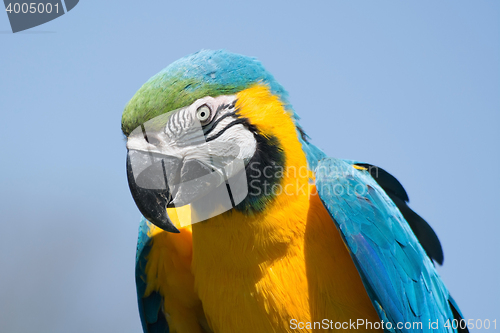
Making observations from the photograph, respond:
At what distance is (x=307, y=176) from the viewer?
2334 millimetres

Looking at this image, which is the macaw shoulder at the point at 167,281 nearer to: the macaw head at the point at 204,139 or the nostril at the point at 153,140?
the macaw head at the point at 204,139

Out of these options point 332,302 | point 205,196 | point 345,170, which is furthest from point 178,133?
point 332,302

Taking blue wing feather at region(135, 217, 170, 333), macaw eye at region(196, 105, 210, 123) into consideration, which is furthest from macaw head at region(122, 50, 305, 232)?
blue wing feather at region(135, 217, 170, 333)

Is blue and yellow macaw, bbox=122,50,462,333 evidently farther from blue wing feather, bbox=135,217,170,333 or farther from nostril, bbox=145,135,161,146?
blue wing feather, bbox=135,217,170,333

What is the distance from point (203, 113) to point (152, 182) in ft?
1.42

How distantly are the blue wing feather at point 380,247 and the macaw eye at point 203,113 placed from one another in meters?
0.71

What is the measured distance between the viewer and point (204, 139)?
210cm

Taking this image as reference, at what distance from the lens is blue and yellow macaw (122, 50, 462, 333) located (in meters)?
2.06

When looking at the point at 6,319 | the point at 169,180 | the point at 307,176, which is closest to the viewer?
the point at 169,180

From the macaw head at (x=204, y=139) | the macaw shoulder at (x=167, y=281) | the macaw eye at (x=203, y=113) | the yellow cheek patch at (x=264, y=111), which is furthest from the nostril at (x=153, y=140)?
the macaw shoulder at (x=167, y=281)

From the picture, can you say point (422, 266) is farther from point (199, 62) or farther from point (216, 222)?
point (199, 62)

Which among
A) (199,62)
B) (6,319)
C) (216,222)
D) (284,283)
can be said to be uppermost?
(199,62)

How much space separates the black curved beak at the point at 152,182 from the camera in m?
2.02

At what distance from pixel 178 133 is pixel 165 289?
1.32 meters
